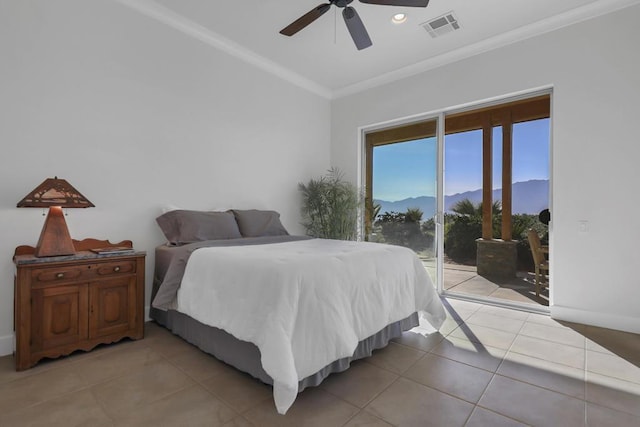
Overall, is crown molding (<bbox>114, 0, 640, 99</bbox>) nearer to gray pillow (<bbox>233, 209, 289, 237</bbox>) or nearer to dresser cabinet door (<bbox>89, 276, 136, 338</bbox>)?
gray pillow (<bbox>233, 209, 289, 237</bbox>)

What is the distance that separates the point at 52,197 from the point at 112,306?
924 mm

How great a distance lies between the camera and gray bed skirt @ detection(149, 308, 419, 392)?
75.0 inches

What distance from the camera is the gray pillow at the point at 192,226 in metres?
2.95

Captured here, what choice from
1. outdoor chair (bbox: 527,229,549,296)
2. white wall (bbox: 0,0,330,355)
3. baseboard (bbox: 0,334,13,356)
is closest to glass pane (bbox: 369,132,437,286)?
outdoor chair (bbox: 527,229,549,296)

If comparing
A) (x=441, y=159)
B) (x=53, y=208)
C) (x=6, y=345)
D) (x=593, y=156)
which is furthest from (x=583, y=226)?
(x=6, y=345)

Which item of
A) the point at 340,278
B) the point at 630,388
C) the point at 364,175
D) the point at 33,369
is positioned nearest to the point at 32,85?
the point at 33,369

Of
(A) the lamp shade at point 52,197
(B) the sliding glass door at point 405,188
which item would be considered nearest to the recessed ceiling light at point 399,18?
(B) the sliding glass door at point 405,188

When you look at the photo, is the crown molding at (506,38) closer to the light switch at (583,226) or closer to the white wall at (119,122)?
the white wall at (119,122)

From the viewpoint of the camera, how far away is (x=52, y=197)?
7.59ft

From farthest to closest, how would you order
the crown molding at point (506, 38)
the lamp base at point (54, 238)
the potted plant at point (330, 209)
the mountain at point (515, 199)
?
the potted plant at point (330, 209) < the mountain at point (515, 199) < the crown molding at point (506, 38) < the lamp base at point (54, 238)

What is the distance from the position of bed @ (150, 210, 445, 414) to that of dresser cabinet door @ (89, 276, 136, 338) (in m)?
0.29

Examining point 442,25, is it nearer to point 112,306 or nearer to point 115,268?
point 115,268

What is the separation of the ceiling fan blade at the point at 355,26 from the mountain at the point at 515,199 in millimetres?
2312

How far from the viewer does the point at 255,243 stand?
2.94m
